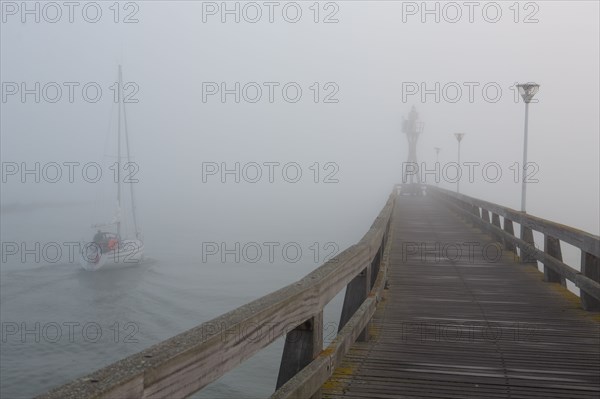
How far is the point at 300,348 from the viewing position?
3.47 meters

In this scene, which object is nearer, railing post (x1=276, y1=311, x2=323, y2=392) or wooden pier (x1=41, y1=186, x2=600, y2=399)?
wooden pier (x1=41, y1=186, x2=600, y2=399)

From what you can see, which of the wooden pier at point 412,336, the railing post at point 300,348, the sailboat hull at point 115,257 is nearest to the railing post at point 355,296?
the wooden pier at point 412,336

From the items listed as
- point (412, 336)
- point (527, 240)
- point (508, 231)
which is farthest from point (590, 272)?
point (508, 231)

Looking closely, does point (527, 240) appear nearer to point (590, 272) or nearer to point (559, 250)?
point (559, 250)

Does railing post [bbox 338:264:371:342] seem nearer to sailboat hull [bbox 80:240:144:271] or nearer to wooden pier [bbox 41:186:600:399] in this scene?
wooden pier [bbox 41:186:600:399]

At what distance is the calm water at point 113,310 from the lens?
851 inches

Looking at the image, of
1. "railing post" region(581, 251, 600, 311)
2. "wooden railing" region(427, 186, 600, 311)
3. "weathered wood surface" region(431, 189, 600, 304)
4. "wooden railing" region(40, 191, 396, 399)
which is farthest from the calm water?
"wooden railing" region(40, 191, 396, 399)

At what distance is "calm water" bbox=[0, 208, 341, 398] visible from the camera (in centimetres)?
2161

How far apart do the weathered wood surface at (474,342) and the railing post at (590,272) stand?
0.48 ft

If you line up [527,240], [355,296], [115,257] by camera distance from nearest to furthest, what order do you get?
[355,296]
[527,240]
[115,257]

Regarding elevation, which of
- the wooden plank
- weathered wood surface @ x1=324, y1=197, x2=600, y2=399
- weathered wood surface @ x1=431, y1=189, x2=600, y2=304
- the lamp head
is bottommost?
weathered wood surface @ x1=324, y1=197, x2=600, y2=399

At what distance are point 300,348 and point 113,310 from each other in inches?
1296

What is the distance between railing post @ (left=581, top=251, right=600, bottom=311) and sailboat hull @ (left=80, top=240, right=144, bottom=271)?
43.4 m

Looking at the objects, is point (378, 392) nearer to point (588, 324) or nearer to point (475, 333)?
point (475, 333)
